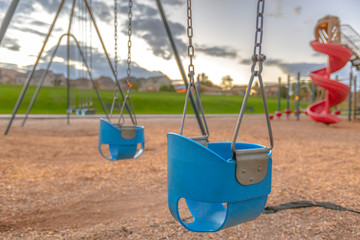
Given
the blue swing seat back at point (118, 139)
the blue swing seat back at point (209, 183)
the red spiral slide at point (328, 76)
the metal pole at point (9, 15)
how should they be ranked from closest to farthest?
1. the blue swing seat back at point (209, 183)
2. the blue swing seat back at point (118, 139)
3. the metal pole at point (9, 15)
4. the red spiral slide at point (328, 76)

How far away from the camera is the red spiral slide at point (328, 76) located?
35.6 ft

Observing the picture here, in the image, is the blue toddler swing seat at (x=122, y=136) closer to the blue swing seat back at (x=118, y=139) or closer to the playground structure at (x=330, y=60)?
the blue swing seat back at (x=118, y=139)

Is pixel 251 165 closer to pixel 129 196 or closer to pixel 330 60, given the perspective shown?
pixel 129 196

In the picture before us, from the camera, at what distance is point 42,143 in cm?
661

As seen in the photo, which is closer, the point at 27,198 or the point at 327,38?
the point at 27,198

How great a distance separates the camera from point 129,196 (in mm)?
3215

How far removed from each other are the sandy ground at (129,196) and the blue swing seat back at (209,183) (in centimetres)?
78

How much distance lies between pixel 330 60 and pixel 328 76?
612mm

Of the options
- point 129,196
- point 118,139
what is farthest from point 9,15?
point 129,196

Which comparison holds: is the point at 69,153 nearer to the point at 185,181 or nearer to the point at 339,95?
the point at 185,181

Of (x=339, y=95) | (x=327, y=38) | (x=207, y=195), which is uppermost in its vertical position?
(x=327, y=38)

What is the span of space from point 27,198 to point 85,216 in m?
0.85

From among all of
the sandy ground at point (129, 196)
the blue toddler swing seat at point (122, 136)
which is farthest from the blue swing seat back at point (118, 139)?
the sandy ground at point (129, 196)

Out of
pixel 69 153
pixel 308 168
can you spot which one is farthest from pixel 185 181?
pixel 69 153
